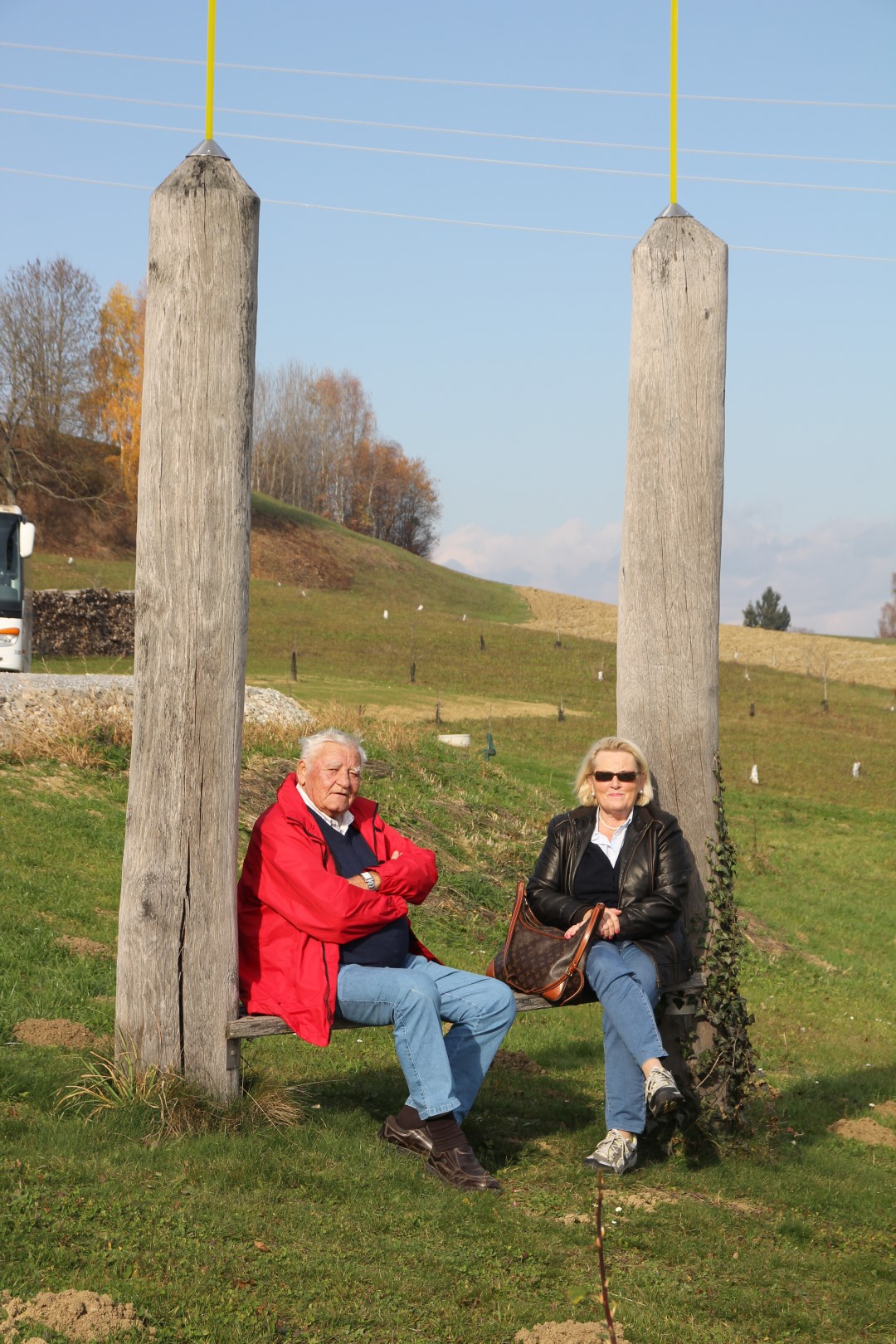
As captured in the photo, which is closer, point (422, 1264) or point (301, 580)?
point (422, 1264)

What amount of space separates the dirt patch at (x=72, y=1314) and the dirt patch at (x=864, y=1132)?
4.41 m

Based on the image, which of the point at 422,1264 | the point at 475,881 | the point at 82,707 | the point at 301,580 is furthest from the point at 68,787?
the point at 301,580

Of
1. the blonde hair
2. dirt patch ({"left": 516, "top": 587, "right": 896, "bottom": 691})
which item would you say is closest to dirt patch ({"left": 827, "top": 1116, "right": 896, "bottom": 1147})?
the blonde hair

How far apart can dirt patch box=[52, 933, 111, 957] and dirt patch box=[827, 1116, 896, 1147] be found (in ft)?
14.0

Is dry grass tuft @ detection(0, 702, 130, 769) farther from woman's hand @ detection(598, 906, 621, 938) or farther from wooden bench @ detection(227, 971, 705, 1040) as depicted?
woman's hand @ detection(598, 906, 621, 938)

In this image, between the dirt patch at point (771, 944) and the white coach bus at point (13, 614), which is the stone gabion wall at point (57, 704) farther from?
the dirt patch at point (771, 944)

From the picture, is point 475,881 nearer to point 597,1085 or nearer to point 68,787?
point 68,787

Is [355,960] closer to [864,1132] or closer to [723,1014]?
[723,1014]

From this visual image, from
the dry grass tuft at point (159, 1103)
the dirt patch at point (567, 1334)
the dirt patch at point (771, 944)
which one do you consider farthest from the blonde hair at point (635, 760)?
the dirt patch at point (771, 944)

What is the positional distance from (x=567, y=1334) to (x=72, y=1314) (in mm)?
1375

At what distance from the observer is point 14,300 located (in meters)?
55.4

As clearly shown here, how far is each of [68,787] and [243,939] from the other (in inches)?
273

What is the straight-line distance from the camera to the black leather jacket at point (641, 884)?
5.27 metres

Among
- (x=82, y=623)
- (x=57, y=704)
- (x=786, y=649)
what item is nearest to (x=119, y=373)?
(x=82, y=623)
